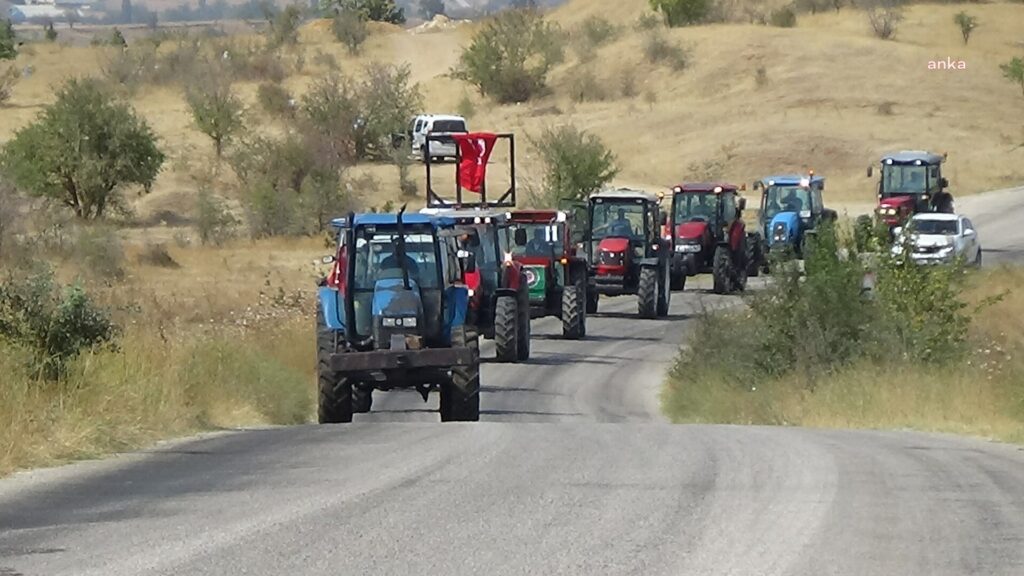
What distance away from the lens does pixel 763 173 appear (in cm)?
7012

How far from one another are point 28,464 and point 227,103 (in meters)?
56.3

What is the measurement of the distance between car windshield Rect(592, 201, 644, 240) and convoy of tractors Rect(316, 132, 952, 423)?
0.10ft

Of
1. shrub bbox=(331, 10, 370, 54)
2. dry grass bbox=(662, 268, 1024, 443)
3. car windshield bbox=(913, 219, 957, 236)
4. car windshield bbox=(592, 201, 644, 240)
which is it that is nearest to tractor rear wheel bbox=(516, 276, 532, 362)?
dry grass bbox=(662, 268, 1024, 443)

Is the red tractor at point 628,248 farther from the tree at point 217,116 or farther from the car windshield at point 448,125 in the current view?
the tree at point 217,116

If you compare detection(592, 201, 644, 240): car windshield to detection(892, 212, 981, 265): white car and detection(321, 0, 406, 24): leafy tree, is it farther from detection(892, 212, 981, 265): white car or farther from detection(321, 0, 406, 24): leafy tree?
detection(321, 0, 406, 24): leafy tree

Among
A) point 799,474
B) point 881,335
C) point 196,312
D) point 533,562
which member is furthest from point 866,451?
point 196,312

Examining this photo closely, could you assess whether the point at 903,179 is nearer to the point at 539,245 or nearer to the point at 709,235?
the point at 709,235

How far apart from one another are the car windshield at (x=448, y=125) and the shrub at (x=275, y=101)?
1395 centimetres

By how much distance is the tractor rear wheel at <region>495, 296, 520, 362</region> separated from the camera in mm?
28125

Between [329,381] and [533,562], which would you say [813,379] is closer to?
[329,381]

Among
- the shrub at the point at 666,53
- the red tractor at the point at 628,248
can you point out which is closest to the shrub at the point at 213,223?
the red tractor at the point at 628,248

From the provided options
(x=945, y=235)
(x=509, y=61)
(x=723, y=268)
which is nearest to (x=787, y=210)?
(x=945, y=235)

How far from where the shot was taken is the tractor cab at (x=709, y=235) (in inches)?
1580

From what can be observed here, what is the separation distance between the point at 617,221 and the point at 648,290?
1.67m
